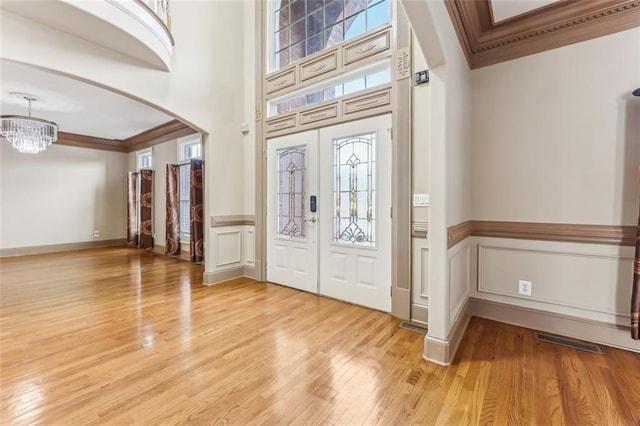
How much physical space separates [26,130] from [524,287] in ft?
23.7

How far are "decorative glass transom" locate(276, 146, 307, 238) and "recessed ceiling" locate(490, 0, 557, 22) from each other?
2338 mm

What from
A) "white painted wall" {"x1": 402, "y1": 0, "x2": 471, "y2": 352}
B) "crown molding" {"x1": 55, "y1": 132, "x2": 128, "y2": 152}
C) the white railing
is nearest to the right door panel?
"white painted wall" {"x1": 402, "y1": 0, "x2": 471, "y2": 352}

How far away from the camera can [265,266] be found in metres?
4.24

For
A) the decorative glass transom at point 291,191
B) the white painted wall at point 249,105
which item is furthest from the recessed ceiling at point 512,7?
the white painted wall at point 249,105

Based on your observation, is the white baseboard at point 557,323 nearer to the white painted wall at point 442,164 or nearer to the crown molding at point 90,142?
the white painted wall at point 442,164

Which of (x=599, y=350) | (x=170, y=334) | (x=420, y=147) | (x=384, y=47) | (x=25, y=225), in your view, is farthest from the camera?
(x=25, y=225)

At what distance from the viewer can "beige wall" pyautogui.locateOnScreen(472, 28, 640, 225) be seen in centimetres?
229

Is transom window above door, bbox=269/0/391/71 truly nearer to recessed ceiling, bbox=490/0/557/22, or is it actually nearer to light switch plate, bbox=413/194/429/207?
recessed ceiling, bbox=490/0/557/22

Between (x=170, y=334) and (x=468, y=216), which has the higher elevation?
(x=468, y=216)

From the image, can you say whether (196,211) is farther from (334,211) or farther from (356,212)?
(356,212)

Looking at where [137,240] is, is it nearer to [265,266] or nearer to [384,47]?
[265,266]

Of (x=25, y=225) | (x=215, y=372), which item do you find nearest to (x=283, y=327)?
(x=215, y=372)

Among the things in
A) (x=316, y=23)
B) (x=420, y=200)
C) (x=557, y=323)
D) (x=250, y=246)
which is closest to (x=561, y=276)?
(x=557, y=323)

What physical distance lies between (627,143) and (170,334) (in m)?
4.18
